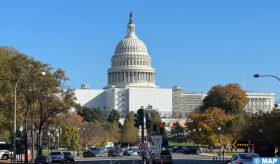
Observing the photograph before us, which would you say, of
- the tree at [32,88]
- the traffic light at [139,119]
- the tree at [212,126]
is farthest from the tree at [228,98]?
the traffic light at [139,119]

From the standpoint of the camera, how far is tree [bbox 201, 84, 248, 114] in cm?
16538

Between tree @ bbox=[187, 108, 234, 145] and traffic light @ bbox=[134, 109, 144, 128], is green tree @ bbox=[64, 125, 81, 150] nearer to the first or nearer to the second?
tree @ bbox=[187, 108, 234, 145]

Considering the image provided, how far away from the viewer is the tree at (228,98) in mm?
165375

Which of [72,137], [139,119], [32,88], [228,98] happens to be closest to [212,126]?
[228,98]

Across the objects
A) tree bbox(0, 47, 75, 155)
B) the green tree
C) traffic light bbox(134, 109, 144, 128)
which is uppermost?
tree bbox(0, 47, 75, 155)

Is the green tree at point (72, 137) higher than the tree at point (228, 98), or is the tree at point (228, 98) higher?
the tree at point (228, 98)

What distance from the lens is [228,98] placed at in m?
166

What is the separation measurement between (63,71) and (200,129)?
70448mm

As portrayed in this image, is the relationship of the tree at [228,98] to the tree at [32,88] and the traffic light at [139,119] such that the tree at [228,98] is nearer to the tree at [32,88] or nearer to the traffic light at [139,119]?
the tree at [32,88]

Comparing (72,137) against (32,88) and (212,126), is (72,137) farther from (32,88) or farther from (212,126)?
(32,88)

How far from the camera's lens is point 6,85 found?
2790 inches

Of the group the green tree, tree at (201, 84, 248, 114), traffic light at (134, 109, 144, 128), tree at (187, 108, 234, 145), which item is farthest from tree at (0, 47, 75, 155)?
tree at (201, 84, 248, 114)

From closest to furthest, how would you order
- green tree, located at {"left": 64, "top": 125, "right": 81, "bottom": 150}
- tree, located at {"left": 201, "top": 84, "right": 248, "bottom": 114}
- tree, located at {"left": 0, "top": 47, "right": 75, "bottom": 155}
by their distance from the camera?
tree, located at {"left": 0, "top": 47, "right": 75, "bottom": 155} < green tree, located at {"left": 64, "top": 125, "right": 81, "bottom": 150} < tree, located at {"left": 201, "top": 84, "right": 248, "bottom": 114}

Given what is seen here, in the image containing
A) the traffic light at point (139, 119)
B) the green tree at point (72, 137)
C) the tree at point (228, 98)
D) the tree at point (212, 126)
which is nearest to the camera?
the traffic light at point (139, 119)
